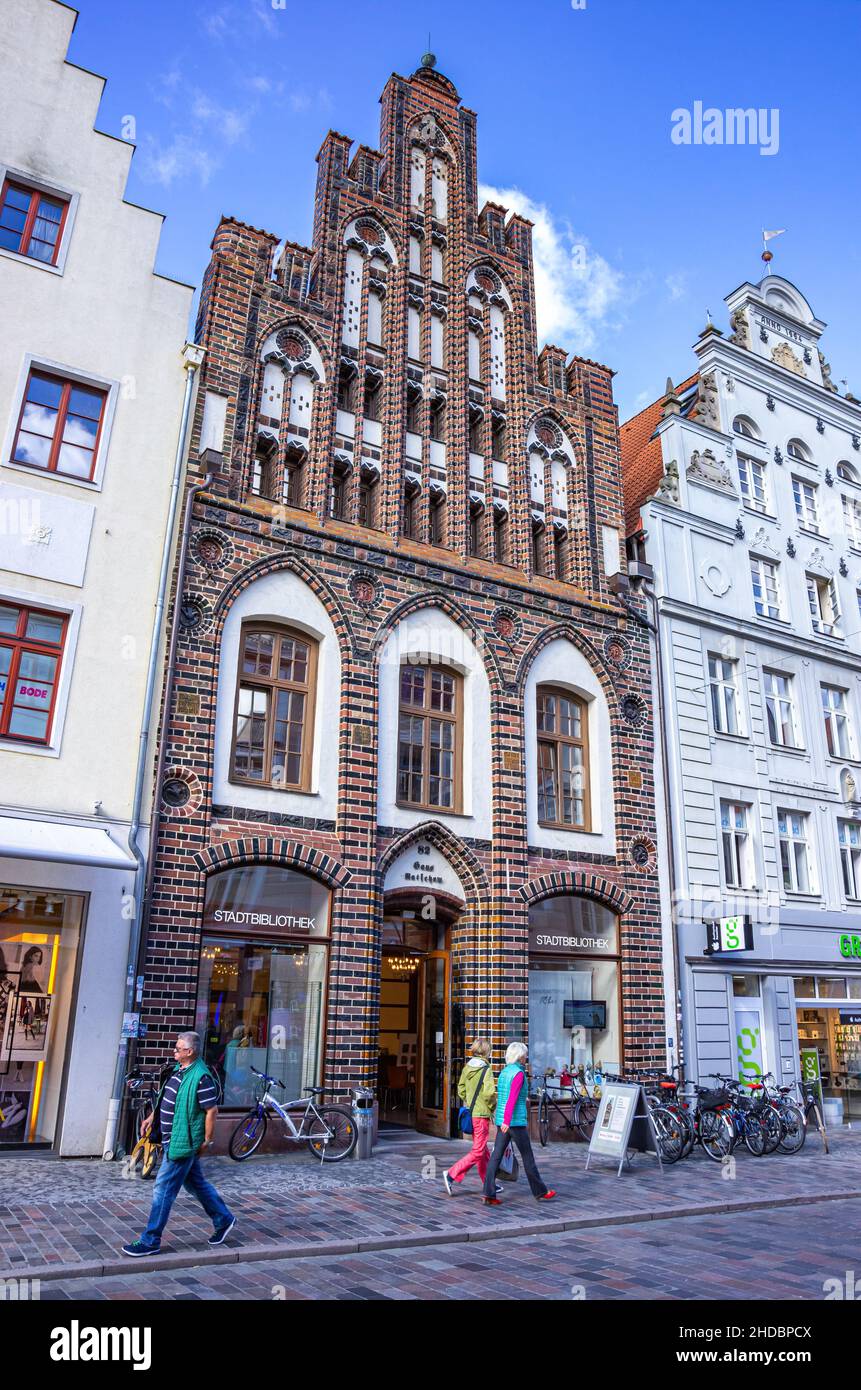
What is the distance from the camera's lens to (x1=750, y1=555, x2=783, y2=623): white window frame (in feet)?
72.8

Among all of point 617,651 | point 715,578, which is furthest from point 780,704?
point 617,651

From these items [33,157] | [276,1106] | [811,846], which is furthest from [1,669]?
[811,846]

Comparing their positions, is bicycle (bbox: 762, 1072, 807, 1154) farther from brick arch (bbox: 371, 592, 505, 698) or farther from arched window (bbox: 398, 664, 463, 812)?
brick arch (bbox: 371, 592, 505, 698)

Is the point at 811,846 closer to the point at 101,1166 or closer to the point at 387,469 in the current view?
the point at 387,469

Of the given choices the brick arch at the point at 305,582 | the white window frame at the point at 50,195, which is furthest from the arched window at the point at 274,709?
the white window frame at the point at 50,195

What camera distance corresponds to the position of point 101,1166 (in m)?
11.7

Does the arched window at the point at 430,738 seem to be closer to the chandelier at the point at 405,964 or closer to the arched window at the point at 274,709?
the arched window at the point at 274,709

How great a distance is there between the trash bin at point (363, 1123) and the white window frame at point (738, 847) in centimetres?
884

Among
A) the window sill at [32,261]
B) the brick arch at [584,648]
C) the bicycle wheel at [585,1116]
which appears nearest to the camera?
the window sill at [32,261]

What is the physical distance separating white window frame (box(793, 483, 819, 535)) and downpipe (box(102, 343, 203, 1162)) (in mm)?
14771

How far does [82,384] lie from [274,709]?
5306 millimetres

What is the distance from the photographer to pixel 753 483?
23.4m

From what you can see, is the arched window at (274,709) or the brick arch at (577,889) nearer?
the arched window at (274,709)

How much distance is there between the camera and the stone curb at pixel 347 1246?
7.19 meters
